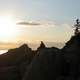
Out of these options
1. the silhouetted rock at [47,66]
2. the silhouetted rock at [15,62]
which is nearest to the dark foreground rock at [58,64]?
the silhouetted rock at [47,66]

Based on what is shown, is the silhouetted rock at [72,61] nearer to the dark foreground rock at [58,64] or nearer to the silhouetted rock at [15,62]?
the dark foreground rock at [58,64]

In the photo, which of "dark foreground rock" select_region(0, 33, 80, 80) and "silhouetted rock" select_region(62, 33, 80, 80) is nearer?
"silhouetted rock" select_region(62, 33, 80, 80)

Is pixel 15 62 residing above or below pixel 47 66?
below

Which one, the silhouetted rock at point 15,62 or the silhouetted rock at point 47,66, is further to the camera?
the silhouetted rock at point 15,62

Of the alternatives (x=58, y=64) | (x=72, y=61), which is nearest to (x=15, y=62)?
(x=58, y=64)

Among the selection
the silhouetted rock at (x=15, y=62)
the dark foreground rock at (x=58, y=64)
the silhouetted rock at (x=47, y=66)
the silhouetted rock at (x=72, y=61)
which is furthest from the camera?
the silhouetted rock at (x=15, y=62)

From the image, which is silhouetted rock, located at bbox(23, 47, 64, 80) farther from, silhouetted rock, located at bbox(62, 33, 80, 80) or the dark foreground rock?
silhouetted rock, located at bbox(62, 33, 80, 80)

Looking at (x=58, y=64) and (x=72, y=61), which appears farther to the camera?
(x=58, y=64)

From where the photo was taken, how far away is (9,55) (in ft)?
177

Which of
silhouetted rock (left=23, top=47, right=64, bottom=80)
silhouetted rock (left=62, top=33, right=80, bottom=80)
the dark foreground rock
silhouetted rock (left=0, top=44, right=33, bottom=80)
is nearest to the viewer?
silhouetted rock (left=62, top=33, right=80, bottom=80)

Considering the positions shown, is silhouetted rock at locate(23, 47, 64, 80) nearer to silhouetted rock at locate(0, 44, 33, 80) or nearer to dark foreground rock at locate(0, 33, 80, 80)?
dark foreground rock at locate(0, 33, 80, 80)

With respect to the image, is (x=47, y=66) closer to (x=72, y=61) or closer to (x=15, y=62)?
(x=72, y=61)

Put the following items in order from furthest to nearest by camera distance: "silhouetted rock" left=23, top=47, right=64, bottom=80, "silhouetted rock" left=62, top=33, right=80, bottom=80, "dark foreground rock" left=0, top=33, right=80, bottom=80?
"silhouetted rock" left=23, top=47, right=64, bottom=80 → "dark foreground rock" left=0, top=33, right=80, bottom=80 → "silhouetted rock" left=62, top=33, right=80, bottom=80

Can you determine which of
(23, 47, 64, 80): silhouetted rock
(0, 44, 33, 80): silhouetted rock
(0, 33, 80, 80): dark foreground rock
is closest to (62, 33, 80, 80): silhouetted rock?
(0, 33, 80, 80): dark foreground rock
